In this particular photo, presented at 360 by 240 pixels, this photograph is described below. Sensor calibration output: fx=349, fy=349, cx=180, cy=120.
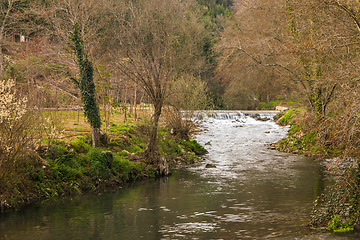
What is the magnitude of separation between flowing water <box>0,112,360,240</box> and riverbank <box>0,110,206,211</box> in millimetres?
620

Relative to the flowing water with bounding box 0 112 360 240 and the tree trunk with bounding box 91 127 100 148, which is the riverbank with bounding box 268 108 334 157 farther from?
the tree trunk with bounding box 91 127 100 148

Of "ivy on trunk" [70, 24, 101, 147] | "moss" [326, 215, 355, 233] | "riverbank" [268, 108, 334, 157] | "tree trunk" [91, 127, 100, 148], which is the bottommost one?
"moss" [326, 215, 355, 233]

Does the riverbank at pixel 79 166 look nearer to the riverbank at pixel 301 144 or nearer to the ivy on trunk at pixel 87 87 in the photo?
the ivy on trunk at pixel 87 87

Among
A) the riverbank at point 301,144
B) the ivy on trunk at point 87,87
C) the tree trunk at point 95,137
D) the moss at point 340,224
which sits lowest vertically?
the moss at point 340,224

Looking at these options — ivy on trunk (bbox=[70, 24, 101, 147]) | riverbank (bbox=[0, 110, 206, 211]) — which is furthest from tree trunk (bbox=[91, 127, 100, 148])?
riverbank (bbox=[0, 110, 206, 211])

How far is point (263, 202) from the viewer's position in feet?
37.4

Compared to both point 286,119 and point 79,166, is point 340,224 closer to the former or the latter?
point 79,166

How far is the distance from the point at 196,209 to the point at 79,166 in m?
5.62

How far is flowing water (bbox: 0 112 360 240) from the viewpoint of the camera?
876 cm

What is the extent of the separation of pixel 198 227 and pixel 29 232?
4.37 m

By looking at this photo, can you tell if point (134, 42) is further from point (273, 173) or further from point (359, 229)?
Answer: point (359, 229)

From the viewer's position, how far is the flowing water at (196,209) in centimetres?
876

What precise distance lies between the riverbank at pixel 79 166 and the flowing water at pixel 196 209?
24.4 inches

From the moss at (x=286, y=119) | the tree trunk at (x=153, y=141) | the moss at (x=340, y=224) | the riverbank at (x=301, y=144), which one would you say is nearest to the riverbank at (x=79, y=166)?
the tree trunk at (x=153, y=141)
